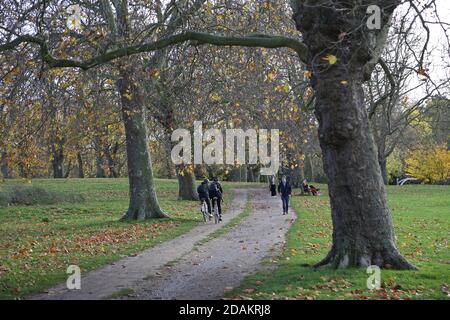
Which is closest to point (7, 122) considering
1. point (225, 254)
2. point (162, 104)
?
point (162, 104)

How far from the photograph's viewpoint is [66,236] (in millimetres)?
18891

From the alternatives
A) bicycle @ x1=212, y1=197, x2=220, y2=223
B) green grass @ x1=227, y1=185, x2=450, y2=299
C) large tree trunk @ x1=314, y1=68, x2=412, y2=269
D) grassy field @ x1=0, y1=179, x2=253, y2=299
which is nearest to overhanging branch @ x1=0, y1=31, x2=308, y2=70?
large tree trunk @ x1=314, y1=68, x2=412, y2=269

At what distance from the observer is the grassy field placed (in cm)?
1168

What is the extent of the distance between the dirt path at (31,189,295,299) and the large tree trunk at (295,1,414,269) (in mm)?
2370

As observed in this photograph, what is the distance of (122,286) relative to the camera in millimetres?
10195

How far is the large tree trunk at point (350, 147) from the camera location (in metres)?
10.2

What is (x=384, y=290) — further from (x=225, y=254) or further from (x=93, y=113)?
(x=93, y=113)

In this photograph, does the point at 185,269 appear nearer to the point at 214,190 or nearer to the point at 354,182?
the point at 354,182

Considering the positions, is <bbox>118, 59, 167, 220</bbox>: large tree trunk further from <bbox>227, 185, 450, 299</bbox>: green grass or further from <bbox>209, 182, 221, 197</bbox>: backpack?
<bbox>227, 185, 450, 299</bbox>: green grass

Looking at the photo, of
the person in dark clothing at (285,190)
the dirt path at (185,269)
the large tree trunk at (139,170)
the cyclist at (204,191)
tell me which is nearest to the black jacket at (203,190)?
the cyclist at (204,191)

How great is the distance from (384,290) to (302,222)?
43.7ft

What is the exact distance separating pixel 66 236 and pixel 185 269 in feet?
27.0

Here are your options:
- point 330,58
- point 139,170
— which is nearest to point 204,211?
point 139,170

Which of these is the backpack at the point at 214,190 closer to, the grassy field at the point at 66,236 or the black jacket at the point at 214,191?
the black jacket at the point at 214,191
